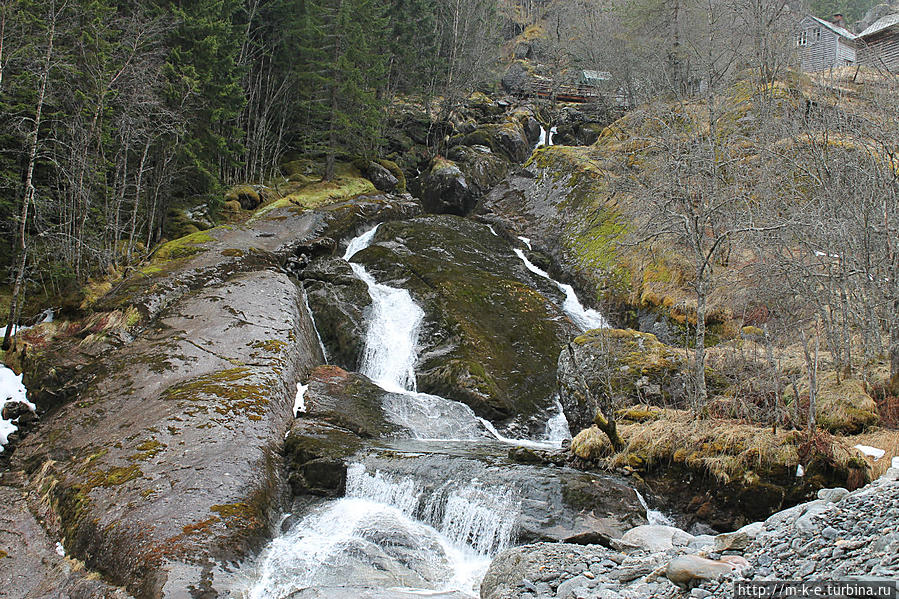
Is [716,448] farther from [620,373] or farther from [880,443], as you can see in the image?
[620,373]

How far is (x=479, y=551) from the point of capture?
7852mm

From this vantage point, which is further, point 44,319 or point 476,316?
point 476,316

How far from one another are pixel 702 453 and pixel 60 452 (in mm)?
11096

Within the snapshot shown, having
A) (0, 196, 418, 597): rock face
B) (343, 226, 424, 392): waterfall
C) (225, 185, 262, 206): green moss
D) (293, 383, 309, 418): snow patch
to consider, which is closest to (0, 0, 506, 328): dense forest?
(225, 185, 262, 206): green moss

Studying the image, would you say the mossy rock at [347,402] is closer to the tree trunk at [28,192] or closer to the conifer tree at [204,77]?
the tree trunk at [28,192]

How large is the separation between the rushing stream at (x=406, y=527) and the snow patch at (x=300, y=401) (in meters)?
0.04

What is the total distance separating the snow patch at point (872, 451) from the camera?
7313 millimetres

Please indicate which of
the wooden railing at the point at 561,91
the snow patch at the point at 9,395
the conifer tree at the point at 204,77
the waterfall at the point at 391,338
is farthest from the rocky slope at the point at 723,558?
the wooden railing at the point at 561,91

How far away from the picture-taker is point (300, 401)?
39.0 ft

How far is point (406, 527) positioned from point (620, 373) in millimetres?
5961

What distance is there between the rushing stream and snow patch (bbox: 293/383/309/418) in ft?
0.14

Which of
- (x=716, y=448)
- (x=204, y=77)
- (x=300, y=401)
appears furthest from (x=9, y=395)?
(x=204, y=77)

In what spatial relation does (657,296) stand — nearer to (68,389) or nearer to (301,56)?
(68,389)

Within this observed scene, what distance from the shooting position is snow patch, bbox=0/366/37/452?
409 inches
